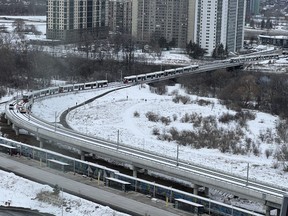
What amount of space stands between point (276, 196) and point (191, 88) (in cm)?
2150

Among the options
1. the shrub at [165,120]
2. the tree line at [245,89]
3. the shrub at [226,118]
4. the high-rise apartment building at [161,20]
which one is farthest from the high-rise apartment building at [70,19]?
the shrub at [226,118]

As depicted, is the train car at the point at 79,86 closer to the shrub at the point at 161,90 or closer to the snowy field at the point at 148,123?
the snowy field at the point at 148,123

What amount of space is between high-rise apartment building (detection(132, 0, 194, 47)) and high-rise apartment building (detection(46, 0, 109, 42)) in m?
3.53

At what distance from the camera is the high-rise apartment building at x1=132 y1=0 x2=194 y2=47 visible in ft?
172

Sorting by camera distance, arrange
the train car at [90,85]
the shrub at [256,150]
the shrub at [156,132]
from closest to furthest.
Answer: the shrub at [256,150], the shrub at [156,132], the train car at [90,85]

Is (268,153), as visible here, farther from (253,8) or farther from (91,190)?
(253,8)

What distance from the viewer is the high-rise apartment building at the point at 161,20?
5250 cm

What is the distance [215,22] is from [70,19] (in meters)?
11.7

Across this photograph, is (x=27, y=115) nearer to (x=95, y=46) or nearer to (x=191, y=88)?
(x=191, y=88)

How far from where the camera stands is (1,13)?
74688mm

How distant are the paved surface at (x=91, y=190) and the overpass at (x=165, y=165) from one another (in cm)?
159

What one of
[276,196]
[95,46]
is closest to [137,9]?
[95,46]

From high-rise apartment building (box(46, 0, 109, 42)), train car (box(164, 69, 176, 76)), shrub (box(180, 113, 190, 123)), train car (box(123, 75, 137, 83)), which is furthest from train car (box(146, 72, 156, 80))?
high-rise apartment building (box(46, 0, 109, 42))

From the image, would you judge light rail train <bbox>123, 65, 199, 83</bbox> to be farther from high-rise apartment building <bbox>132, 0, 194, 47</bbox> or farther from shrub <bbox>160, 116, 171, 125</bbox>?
high-rise apartment building <bbox>132, 0, 194, 47</bbox>
